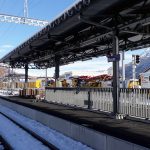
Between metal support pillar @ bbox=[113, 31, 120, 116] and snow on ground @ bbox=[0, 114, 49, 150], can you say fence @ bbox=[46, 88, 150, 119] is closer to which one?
metal support pillar @ bbox=[113, 31, 120, 116]

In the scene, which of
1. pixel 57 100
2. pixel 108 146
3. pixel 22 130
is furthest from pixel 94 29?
pixel 108 146

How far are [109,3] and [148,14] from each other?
6.91ft

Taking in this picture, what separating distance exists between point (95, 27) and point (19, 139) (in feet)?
26.5

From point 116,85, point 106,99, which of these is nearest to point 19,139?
point 116,85

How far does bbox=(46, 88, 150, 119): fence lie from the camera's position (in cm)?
1478

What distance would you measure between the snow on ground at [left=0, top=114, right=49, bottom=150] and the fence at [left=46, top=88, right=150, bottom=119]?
14.1ft

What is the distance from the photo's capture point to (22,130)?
618 inches

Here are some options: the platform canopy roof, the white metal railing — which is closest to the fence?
the white metal railing

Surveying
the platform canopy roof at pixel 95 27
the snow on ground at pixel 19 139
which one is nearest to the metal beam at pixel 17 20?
the platform canopy roof at pixel 95 27

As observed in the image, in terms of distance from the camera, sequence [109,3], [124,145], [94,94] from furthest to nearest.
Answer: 1. [94,94]
2. [109,3]
3. [124,145]

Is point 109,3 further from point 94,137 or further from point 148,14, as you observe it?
point 94,137

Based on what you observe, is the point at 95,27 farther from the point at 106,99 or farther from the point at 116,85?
the point at 116,85

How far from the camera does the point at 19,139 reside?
1334 centimetres

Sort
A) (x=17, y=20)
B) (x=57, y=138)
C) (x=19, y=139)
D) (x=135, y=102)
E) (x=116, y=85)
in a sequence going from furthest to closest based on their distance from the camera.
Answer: (x=17, y=20) < (x=116, y=85) < (x=135, y=102) < (x=19, y=139) < (x=57, y=138)
